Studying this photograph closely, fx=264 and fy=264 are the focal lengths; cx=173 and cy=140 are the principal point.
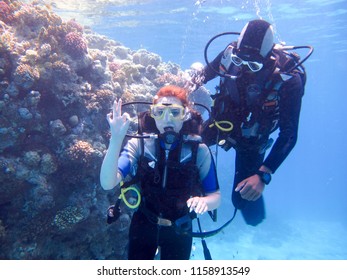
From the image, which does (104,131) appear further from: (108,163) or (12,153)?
(108,163)

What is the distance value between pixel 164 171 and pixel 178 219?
79 cm

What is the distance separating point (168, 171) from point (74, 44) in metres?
5.68

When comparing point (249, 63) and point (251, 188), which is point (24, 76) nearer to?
point (249, 63)

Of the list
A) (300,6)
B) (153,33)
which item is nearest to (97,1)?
(153,33)

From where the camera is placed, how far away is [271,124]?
5.30 m

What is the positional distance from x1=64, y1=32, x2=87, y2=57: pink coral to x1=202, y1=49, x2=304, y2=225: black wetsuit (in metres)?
4.07

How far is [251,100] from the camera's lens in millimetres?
5082

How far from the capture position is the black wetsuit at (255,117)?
457 centimetres

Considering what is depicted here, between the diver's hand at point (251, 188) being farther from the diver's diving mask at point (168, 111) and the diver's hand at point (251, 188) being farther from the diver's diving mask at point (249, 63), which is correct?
the diver's diving mask at point (249, 63)

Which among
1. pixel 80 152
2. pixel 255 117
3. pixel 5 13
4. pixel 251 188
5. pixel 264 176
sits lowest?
pixel 80 152

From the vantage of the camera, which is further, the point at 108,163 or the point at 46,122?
the point at 46,122

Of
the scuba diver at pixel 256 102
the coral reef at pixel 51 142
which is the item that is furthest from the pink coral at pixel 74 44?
the scuba diver at pixel 256 102

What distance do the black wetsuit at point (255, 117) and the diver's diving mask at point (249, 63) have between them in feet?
0.44

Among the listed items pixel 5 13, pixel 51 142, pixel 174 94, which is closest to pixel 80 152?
pixel 51 142
